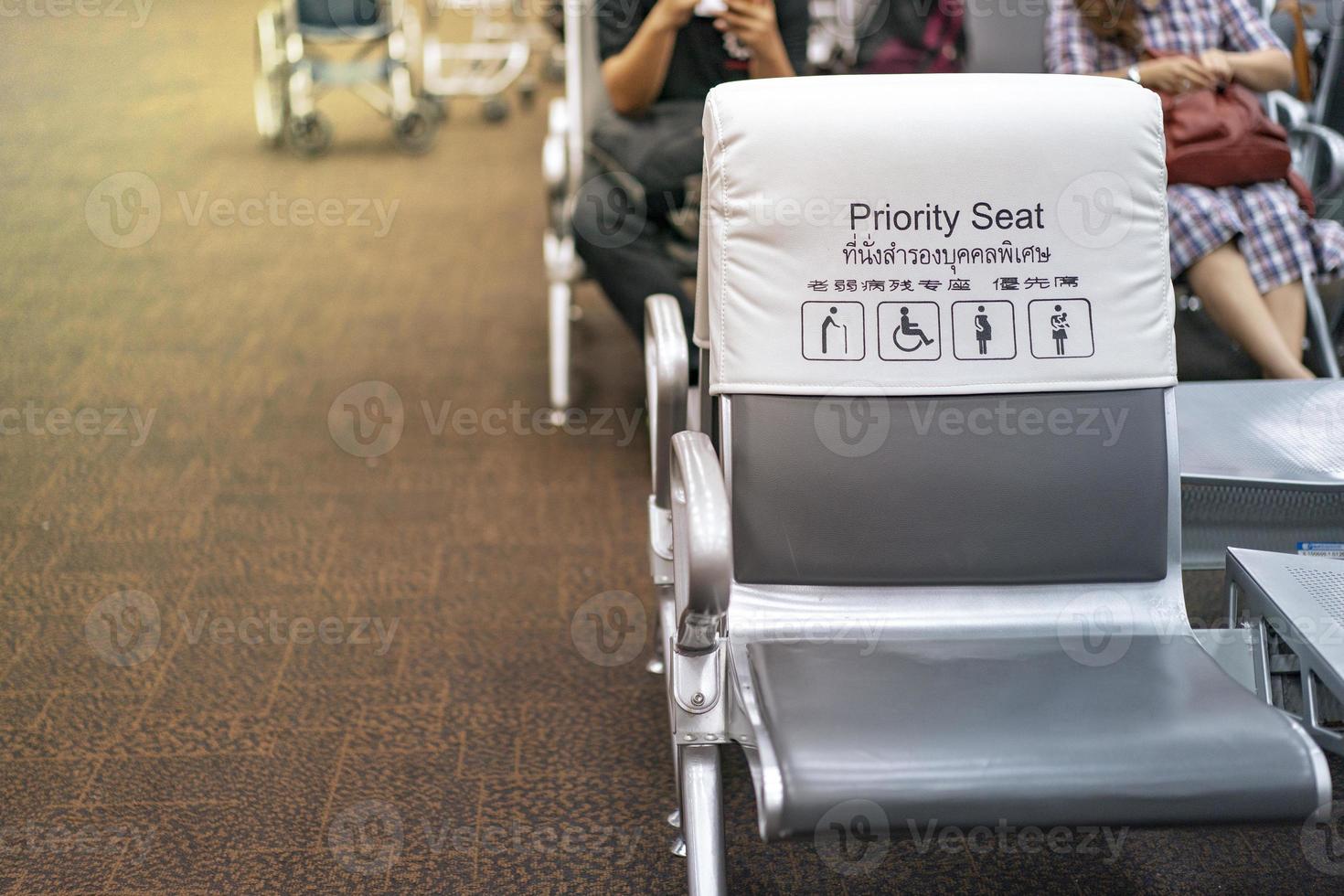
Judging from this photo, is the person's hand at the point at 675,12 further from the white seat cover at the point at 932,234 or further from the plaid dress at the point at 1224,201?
the white seat cover at the point at 932,234

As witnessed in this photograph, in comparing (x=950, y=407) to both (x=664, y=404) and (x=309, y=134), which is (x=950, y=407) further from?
(x=309, y=134)

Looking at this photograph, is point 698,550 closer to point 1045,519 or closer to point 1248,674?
point 1045,519

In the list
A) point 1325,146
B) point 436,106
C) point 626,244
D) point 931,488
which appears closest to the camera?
point 931,488

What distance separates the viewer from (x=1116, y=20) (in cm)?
252

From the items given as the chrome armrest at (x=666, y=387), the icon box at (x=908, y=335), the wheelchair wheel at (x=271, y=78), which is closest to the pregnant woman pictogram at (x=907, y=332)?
the icon box at (x=908, y=335)

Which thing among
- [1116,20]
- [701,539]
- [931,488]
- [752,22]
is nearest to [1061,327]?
[931,488]

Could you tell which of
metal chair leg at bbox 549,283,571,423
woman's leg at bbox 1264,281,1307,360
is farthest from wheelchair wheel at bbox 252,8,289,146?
woman's leg at bbox 1264,281,1307,360

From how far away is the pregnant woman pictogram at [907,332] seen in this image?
148 cm

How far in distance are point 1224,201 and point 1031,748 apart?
5.33ft

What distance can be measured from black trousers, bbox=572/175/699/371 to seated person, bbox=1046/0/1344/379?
89 cm

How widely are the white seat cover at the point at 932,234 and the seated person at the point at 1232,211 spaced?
3.13 feet

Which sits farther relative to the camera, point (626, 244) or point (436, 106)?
point (436, 106)

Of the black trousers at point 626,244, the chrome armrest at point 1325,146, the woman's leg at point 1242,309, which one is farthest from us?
the chrome armrest at point 1325,146

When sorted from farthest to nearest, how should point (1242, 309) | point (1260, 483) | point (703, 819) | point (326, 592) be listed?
point (1242, 309) → point (326, 592) → point (1260, 483) → point (703, 819)
